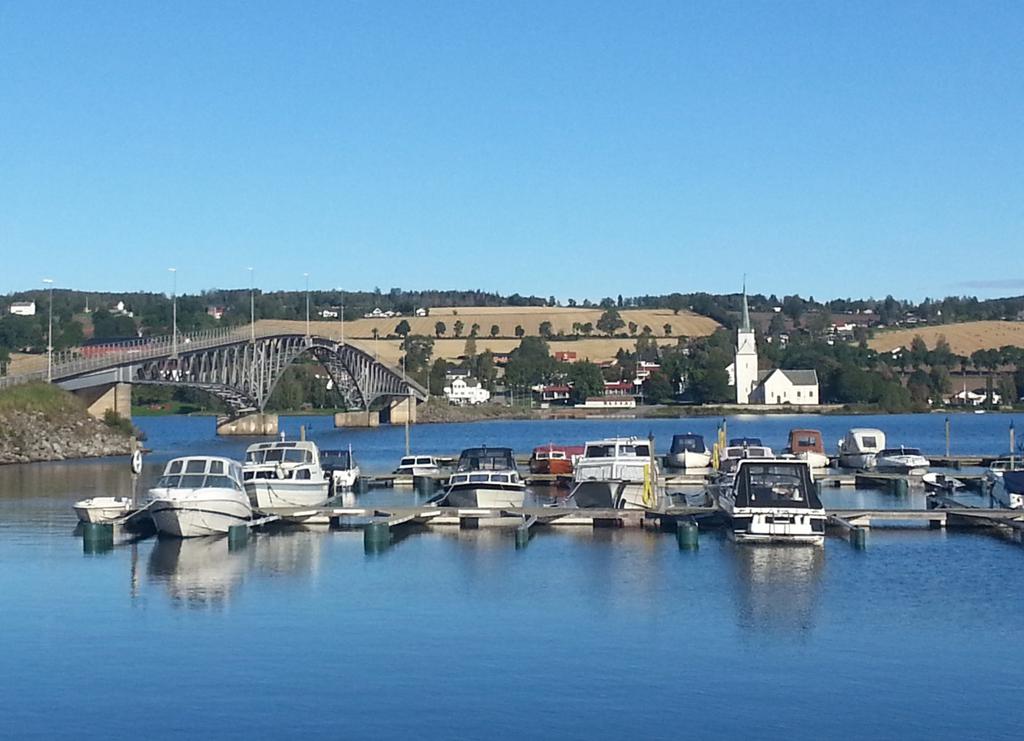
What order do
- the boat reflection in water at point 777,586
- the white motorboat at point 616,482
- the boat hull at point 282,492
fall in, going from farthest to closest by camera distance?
the boat hull at point 282,492, the white motorboat at point 616,482, the boat reflection in water at point 777,586

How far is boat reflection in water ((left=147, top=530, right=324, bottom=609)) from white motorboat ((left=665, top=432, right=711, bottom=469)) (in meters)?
33.8

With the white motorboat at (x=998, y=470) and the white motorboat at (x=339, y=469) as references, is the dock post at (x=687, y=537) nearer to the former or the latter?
the white motorboat at (x=998, y=470)

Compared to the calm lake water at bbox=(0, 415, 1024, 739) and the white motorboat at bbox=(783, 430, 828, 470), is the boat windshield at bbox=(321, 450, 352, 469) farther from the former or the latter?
the white motorboat at bbox=(783, 430, 828, 470)

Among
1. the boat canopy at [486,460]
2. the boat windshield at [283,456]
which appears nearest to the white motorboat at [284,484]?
the boat windshield at [283,456]

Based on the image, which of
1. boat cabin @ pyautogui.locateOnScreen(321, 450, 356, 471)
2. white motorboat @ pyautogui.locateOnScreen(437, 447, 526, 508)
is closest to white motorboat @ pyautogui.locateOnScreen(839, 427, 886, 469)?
boat cabin @ pyautogui.locateOnScreen(321, 450, 356, 471)

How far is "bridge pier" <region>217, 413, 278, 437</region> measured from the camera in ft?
505

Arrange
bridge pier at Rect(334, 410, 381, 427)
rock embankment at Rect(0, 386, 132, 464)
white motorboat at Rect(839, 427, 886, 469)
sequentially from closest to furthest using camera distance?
white motorboat at Rect(839, 427, 886, 469)
rock embankment at Rect(0, 386, 132, 464)
bridge pier at Rect(334, 410, 381, 427)

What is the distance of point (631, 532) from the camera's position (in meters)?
50.5

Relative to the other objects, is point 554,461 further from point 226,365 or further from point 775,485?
point 226,365

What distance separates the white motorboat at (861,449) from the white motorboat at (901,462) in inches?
57.2

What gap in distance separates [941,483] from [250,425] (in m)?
97.7

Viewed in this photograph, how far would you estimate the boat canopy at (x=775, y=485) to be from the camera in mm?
47062

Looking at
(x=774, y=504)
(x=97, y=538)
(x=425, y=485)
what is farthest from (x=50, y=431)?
(x=774, y=504)

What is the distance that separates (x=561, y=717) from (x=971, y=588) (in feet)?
57.3
